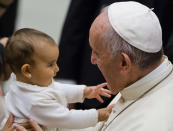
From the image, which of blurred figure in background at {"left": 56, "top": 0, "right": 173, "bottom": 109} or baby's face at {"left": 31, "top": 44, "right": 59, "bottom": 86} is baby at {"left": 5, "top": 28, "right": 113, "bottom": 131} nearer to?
baby's face at {"left": 31, "top": 44, "right": 59, "bottom": 86}

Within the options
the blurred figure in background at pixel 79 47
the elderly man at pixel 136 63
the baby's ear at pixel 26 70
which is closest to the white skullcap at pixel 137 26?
the elderly man at pixel 136 63

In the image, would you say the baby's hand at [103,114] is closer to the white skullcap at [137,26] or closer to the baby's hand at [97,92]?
the baby's hand at [97,92]

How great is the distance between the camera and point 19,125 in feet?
6.22

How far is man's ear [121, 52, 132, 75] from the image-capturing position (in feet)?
5.27

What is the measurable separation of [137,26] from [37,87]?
0.62 m

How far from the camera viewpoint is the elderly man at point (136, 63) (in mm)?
1601

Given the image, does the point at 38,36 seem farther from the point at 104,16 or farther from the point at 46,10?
the point at 46,10

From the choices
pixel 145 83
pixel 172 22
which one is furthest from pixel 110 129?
pixel 172 22

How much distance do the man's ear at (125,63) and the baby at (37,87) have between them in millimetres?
376

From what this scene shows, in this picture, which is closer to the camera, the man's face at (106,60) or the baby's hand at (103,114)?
the man's face at (106,60)

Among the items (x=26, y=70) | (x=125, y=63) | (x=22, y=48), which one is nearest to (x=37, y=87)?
(x=26, y=70)

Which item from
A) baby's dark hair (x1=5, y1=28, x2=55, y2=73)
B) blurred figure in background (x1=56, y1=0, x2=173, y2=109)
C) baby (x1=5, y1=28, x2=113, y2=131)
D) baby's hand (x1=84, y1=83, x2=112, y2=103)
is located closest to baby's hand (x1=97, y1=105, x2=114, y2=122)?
baby (x1=5, y1=28, x2=113, y2=131)

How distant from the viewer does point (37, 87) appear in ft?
6.19

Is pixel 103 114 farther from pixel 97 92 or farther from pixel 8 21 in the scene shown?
pixel 8 21
